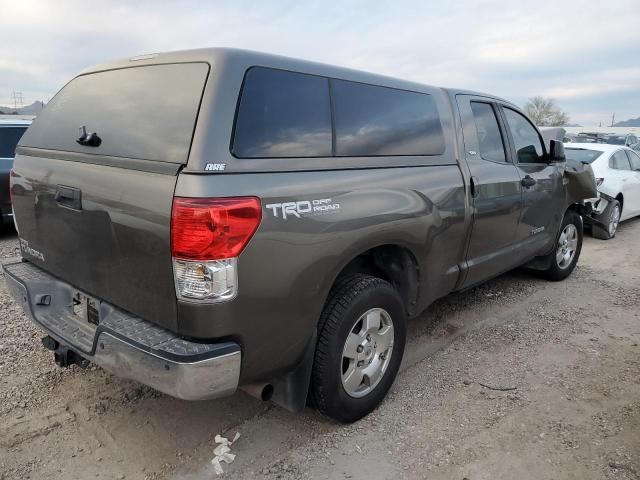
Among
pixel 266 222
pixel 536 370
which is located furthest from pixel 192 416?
pixel 536 370

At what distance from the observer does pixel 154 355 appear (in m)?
2.12

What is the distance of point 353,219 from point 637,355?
2.79 m

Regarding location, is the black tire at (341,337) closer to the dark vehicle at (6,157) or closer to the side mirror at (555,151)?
the side mirror at (555,151)

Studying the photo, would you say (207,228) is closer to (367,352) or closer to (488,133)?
(367,352)

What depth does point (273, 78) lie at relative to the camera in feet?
7.99

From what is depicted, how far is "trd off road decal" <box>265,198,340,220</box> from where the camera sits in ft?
7.34

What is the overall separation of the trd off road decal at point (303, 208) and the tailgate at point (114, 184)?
45 centimetres

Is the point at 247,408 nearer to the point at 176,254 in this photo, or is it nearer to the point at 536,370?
the point at 176,254

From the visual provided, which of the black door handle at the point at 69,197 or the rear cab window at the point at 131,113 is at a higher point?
the rear cab window at the point at 131,113

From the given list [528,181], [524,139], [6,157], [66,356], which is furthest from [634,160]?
[6,157]

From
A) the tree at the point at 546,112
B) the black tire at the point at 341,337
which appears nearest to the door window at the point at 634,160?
the black tire at the point at 341,337

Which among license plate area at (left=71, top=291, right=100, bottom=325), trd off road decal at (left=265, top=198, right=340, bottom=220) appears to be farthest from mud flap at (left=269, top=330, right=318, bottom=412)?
license plate area at (left=71, top=291, right=100, bottom=325)

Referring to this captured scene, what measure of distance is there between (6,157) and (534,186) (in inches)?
272

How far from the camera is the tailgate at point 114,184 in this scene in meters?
2.18
